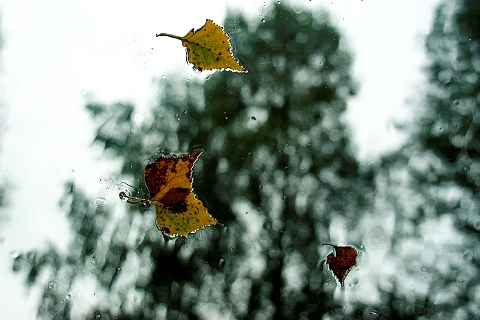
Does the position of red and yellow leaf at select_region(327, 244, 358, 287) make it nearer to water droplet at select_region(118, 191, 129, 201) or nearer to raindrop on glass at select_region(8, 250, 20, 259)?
water droplet at select_region(118, 191, 129, 201)

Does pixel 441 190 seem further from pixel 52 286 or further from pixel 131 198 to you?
pixel 52 286

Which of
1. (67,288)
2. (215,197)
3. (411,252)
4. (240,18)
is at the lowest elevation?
(67,288)

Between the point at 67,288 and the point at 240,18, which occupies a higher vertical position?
the point at 240,18

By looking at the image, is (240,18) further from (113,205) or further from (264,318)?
(264,318)

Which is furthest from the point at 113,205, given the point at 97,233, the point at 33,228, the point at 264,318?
the point at 264,318

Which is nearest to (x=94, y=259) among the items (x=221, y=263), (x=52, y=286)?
(x=52, y=286)
